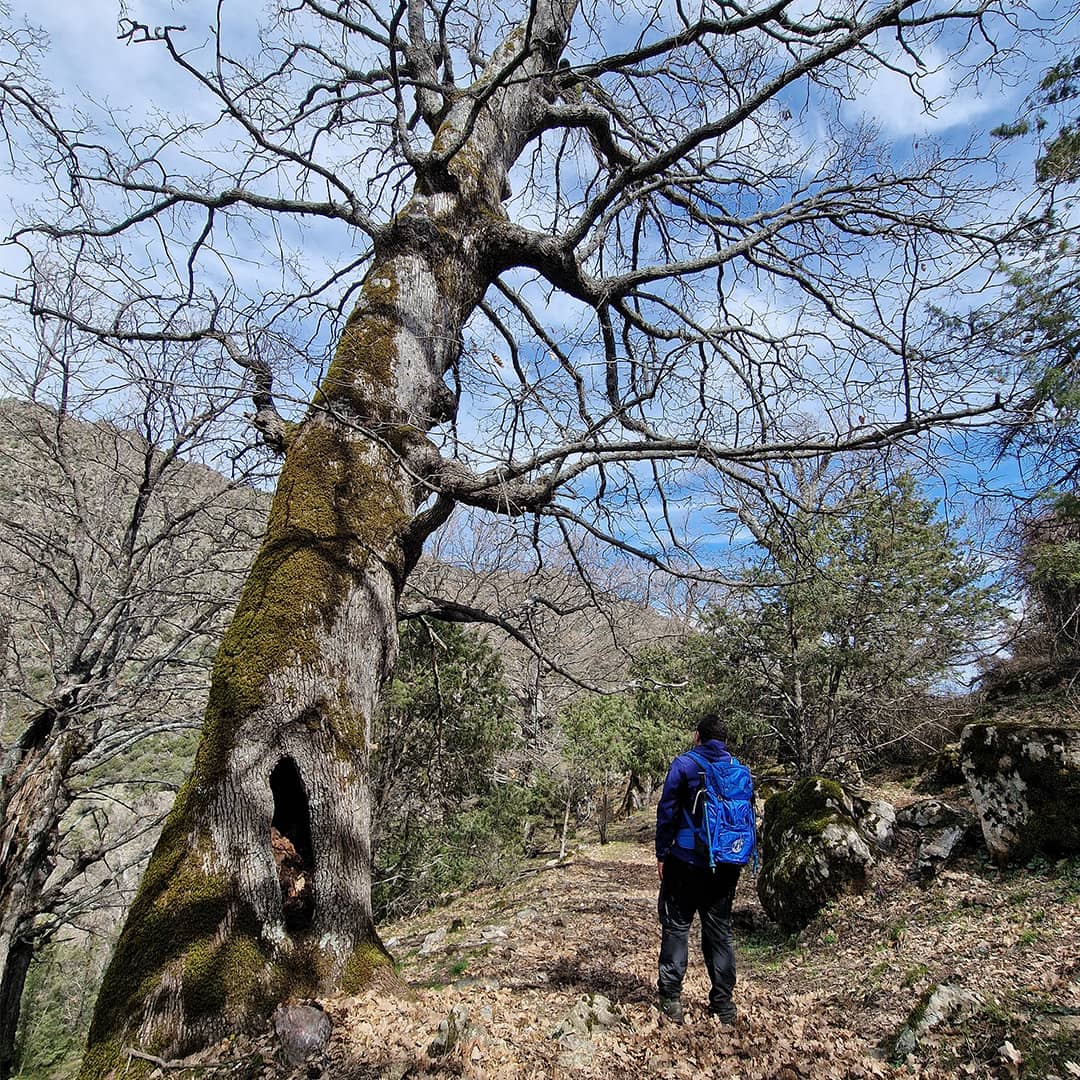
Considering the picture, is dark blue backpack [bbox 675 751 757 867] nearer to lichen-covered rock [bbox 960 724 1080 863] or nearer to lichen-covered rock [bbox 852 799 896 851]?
lichen-covered rock [bbox 960 724 1080 863]

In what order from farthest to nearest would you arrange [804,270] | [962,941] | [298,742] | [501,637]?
[501,637] → [804,270] → [962,941] → [298,742]

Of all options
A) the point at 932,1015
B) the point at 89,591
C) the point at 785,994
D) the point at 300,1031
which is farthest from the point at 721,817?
the point at 89,591

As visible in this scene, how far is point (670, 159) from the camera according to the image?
3.58m

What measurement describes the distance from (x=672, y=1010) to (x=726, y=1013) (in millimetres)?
278

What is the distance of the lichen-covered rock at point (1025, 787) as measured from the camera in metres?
4.70

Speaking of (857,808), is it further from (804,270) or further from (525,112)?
(525,112)

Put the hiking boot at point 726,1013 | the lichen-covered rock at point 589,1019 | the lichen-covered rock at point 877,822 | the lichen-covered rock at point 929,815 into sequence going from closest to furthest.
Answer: the lichen-covered rock at point 589,1019, the hiking boot at point 726,1013, the lichen-covered rock at point 929,815, the lichen-covered rock at point 877,822

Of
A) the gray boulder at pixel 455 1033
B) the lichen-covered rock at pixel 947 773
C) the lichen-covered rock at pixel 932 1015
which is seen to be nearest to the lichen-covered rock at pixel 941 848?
the lichen-covered rock at pixel 947 773

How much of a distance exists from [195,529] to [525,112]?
186 inches

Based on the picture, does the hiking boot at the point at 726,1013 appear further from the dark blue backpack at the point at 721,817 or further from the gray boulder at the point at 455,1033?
the gray boulder at the point at 455,1033

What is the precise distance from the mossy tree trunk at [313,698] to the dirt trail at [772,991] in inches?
17.0

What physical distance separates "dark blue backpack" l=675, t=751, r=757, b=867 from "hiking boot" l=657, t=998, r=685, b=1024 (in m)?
0.76

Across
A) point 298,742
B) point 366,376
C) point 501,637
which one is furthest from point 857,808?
point 501,637

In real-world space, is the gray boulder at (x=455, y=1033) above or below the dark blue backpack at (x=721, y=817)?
below
